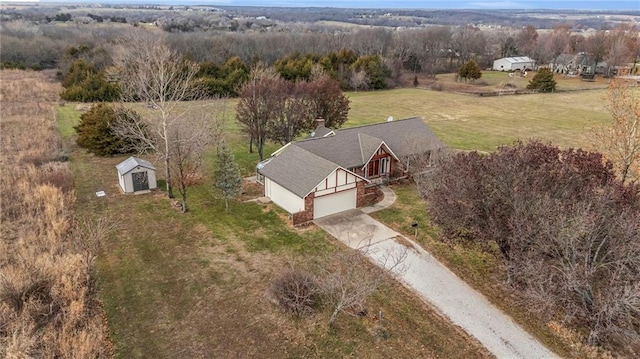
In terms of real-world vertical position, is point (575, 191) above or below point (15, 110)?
above

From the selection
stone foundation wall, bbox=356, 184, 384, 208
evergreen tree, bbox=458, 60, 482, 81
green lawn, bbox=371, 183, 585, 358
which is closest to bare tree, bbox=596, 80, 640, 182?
green lawn, bbox=371, 183, 585, 358

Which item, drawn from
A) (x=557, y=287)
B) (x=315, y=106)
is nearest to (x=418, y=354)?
(x=557, y=287)

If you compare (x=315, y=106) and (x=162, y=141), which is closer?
(x=162, y=141)

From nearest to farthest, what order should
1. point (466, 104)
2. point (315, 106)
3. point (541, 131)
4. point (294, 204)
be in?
point (294, 204) < point (315, 106) < point (541, 131) < point (466, 104)

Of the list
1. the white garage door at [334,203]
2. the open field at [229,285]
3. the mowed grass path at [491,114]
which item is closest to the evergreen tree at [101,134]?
the open field at [229,285]

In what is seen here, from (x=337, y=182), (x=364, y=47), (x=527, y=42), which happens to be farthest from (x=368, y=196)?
(x=527, y=42)

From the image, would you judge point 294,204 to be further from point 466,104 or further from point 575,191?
point 466,104

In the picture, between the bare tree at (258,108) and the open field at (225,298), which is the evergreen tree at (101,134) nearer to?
the bare tree at (258,108)

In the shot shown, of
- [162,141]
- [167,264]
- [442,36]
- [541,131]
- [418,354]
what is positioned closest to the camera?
[418,354]
